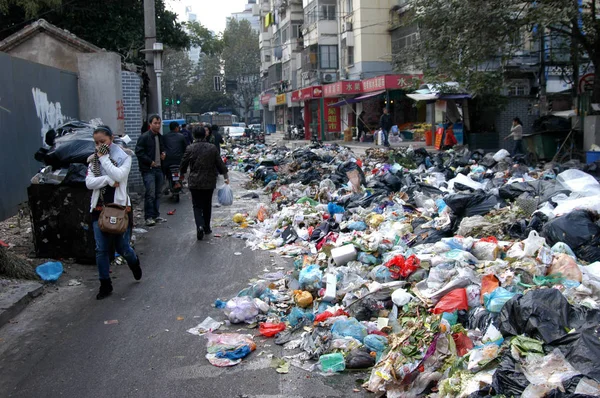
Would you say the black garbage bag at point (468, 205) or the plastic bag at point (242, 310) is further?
the black garbage bag at point (468, 205)

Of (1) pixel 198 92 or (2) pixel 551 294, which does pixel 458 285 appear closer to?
(2) pixel 551 294

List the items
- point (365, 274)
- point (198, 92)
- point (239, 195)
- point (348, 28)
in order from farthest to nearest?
point (198, 92) < point (348, 28) < point (239, 195) < point (365, 274)

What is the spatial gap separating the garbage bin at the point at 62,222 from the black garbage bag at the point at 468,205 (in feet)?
15.0

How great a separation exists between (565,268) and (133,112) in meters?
11.6

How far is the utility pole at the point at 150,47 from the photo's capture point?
48.2 feet

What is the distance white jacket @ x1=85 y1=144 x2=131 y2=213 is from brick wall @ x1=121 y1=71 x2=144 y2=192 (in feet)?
26.9

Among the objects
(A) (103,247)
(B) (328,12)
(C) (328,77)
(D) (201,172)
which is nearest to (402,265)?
(A) (103,247)

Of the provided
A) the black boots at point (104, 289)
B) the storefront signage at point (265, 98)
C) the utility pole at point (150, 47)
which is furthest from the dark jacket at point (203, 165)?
the storefront signage at point (265, 98)

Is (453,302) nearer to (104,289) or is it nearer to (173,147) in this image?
(104,289)

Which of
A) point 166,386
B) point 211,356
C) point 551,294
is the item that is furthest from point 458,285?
point 166,386

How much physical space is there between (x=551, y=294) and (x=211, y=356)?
8.34ft

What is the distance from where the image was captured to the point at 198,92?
259 ft

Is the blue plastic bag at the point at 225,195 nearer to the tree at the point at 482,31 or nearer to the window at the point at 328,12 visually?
the tree at the point at 482,31

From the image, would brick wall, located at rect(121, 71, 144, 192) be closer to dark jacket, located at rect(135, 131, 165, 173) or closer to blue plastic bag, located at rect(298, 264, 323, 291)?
dark jacket, located at rect(135, 131, 165, 173)
